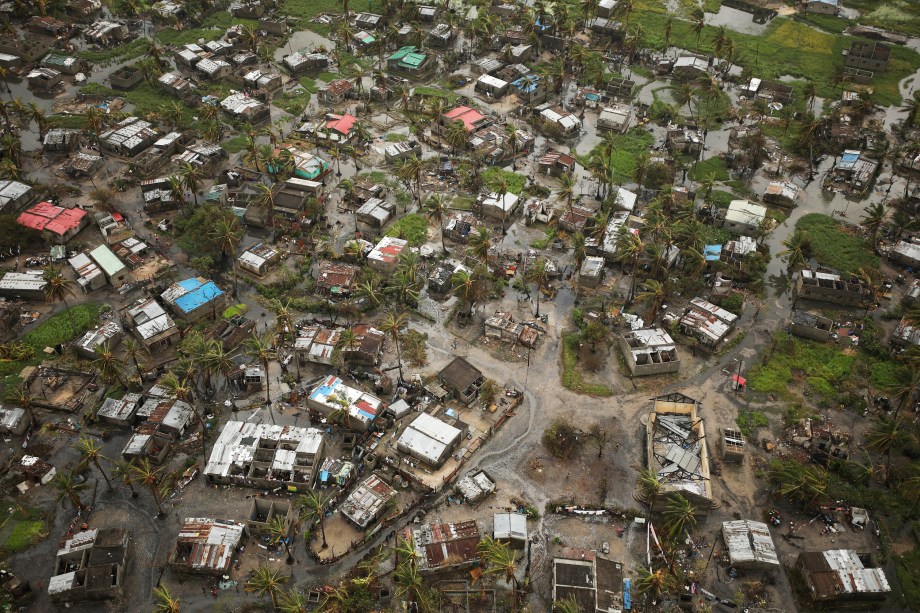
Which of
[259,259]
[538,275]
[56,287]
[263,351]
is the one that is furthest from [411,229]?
[56,287]

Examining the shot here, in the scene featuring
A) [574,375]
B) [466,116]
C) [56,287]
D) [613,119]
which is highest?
[613,119]

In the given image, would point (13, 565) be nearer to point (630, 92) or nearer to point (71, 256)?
point (71, 256)

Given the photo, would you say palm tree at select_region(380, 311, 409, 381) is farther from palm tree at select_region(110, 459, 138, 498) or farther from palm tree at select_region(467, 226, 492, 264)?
palm tree at select_region(110, 459, 138, 498)

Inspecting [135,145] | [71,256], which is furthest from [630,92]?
[71,256]

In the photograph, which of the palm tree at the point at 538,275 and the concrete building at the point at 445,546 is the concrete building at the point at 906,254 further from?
the concrete building at the point at 445,546

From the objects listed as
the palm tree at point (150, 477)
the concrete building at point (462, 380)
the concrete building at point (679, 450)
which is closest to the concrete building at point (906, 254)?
the concrete building at point (679, 450)

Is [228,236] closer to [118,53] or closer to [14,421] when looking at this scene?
[14,421]
